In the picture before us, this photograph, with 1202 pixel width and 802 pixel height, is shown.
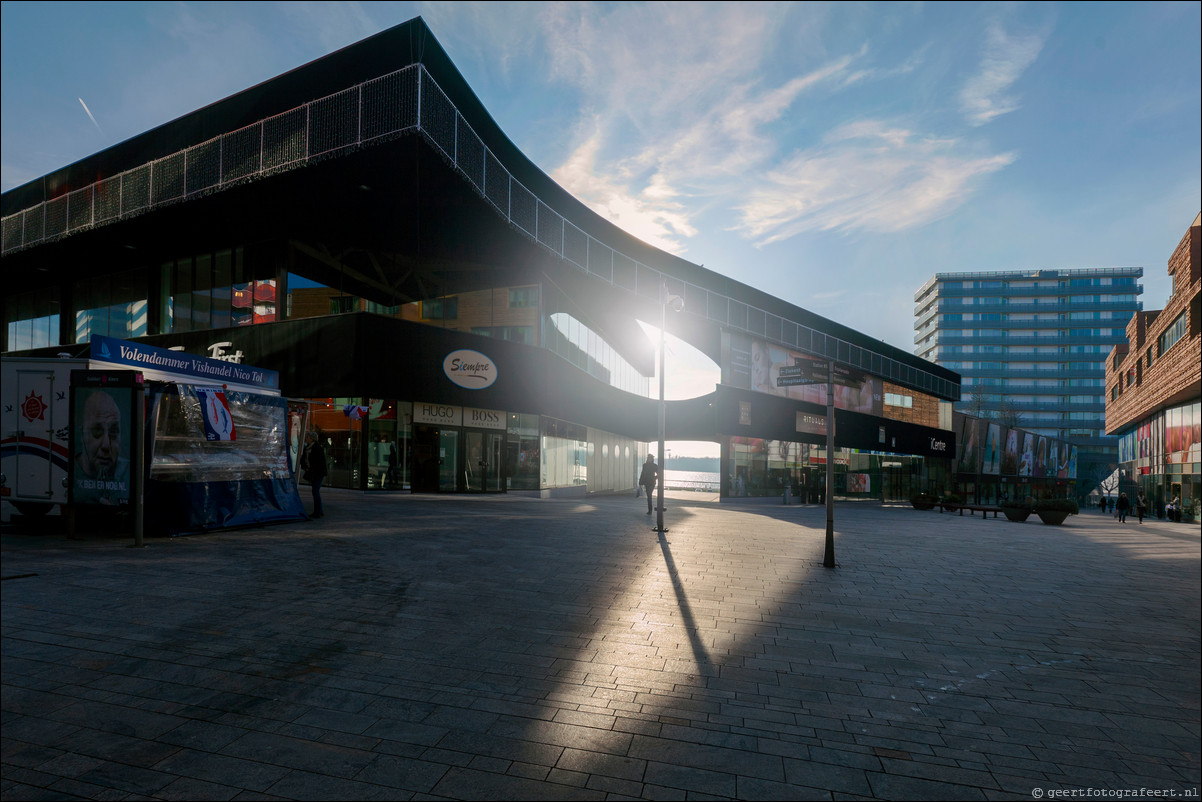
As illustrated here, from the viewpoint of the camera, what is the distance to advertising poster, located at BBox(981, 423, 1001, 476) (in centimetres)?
5922

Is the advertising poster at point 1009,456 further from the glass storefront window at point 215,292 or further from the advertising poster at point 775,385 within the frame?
the glass storefront window at point 215,292

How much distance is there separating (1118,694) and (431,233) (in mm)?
21397

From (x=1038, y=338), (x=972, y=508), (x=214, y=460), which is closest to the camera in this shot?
(x=214, y=460)

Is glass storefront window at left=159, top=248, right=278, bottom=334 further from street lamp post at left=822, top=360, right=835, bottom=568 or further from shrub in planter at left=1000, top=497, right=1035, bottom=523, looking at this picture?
shrub in planter at left=1000, top=497, right=1035, bottom=523

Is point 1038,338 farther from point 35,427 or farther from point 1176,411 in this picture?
point 35,427

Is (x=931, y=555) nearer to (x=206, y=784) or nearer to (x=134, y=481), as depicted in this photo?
(x=206, y=784)

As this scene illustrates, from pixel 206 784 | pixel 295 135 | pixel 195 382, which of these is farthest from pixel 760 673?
pixel 295 135

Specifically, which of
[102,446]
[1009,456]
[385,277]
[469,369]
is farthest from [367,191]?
[1009,456]

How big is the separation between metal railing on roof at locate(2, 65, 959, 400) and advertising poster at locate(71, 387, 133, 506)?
29.4 ft

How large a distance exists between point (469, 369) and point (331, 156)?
30.8ft

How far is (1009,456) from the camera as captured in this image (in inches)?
2442

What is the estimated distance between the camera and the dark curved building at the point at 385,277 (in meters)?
17.2

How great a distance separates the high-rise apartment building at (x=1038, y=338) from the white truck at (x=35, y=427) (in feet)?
448

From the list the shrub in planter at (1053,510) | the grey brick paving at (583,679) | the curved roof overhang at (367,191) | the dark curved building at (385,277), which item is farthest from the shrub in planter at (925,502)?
the grey brick paving at (583,679)
